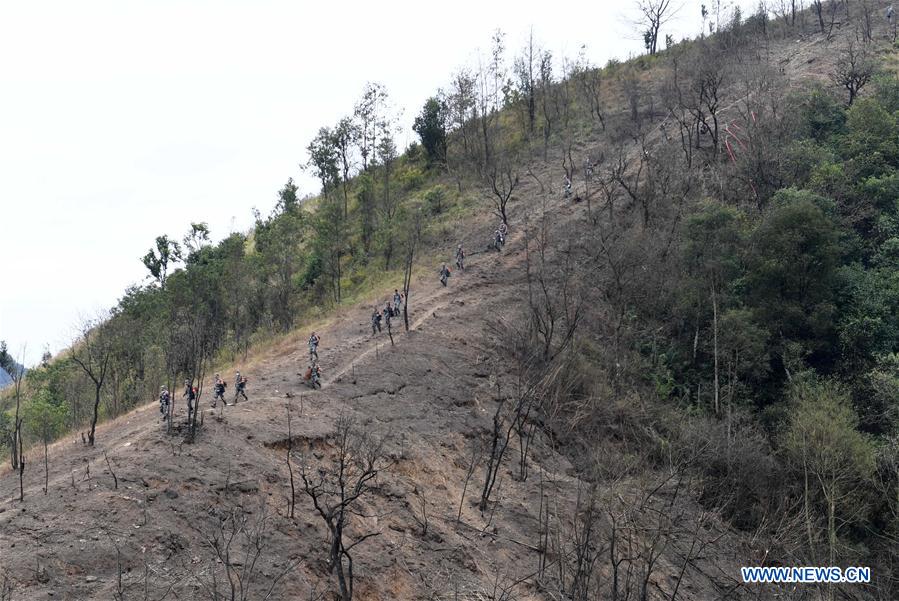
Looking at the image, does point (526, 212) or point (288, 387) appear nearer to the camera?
point (288, 387)

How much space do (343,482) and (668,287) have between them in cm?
2609

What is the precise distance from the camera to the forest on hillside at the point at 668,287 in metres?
36.2

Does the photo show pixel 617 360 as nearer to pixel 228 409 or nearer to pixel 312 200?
pixel 228 409

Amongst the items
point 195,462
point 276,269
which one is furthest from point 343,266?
point 195,462

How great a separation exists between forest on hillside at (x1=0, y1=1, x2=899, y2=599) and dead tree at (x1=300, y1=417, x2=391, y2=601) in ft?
19.0

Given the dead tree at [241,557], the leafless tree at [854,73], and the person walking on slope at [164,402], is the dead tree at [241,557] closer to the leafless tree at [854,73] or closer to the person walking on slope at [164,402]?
the person walking on slope at [164,402]

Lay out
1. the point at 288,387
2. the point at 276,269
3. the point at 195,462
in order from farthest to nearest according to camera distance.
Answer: the point at 276,269 → the point at 288,387 → the point at 195,462

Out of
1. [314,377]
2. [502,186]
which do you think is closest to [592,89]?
[502,186]

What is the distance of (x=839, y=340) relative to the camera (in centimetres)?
4241

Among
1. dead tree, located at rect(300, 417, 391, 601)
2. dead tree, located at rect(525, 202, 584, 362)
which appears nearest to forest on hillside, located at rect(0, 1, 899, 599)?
dead tree, located at rect(525, 202, 584, 362)

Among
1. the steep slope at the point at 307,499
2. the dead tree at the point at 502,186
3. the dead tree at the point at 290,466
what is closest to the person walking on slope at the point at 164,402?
the steep slope at the point at 307,499

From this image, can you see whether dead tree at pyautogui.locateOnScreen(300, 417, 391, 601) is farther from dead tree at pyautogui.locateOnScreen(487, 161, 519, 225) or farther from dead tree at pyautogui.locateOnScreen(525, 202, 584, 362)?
dead tree at pyautogui.locateOnScreen(487, 161, 519, 225)

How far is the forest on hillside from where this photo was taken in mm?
36219

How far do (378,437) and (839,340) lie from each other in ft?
76.7
